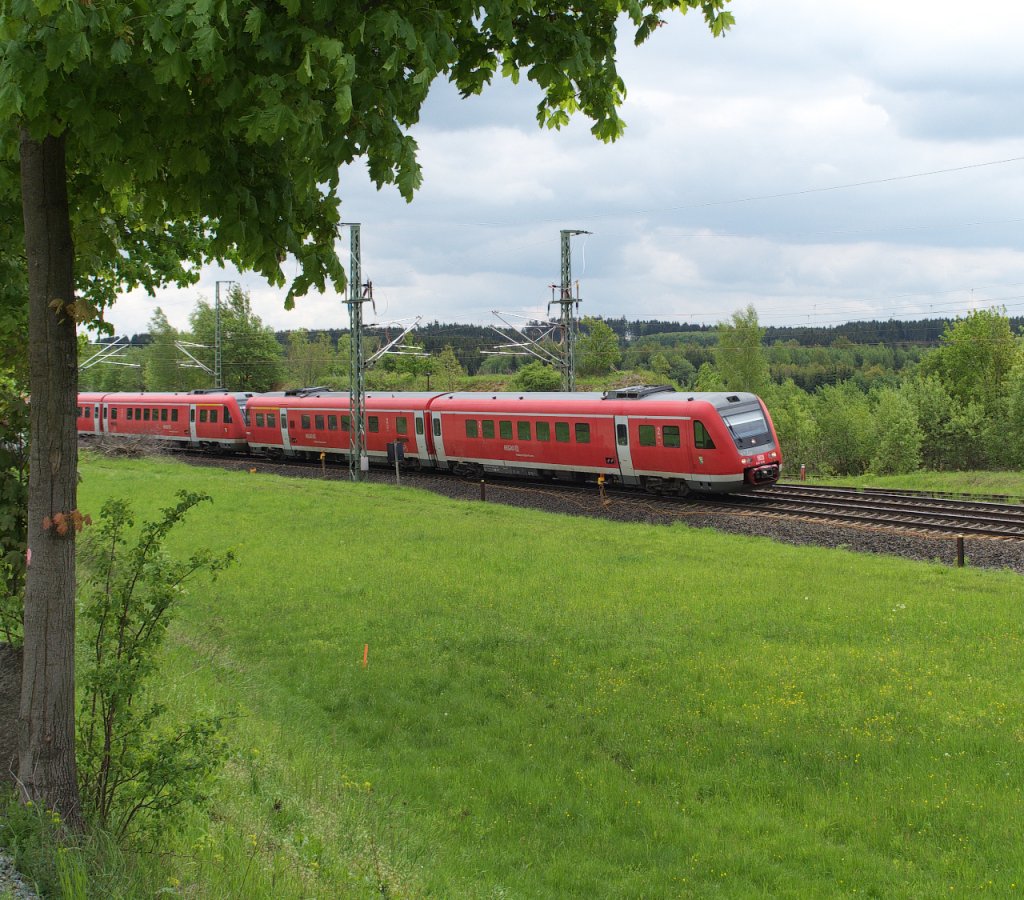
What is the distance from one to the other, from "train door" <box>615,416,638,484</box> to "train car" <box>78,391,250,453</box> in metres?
21.7

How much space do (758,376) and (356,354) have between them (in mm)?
57722

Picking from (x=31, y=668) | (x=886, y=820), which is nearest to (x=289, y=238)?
(x=31, y=668)

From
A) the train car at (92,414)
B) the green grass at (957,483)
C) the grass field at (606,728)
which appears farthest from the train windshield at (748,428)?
the train car at (92,414)

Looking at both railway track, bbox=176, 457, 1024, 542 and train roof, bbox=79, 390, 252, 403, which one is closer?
railway track, bbox=176, 457, 1024, 542

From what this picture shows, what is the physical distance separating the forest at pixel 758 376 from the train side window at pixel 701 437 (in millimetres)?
11892

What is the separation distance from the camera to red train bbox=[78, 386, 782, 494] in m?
22.5

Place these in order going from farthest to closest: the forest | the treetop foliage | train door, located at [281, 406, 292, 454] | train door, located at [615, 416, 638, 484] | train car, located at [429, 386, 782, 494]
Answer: the forest < train door, located at [281, 406, 292, 454] < train door, located at [615, 416, 638, 484] < train car, located at [429, 386, 782, 494] < the treetop foliage

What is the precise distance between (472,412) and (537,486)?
136 inches

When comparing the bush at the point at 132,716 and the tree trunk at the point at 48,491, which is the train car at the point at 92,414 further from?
the tree trunk at the point at 48,491

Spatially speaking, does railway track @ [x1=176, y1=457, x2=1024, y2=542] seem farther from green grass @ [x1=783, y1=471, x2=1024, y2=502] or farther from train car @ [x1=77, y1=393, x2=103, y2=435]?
train car @ [x1=77, y1=393, x2=103, y2=435]

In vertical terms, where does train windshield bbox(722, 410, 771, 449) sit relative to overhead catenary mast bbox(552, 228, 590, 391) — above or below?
below

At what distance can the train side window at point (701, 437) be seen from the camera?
22.2m

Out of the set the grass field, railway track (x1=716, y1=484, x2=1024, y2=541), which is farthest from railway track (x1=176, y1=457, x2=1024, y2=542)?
the grass field

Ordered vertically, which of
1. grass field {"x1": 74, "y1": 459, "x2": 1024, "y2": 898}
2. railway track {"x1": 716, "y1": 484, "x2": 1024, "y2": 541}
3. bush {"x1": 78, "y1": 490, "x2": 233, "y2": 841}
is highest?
bush {"x1": 78, "y1": 490, "x2": 233, "y2": 841}
